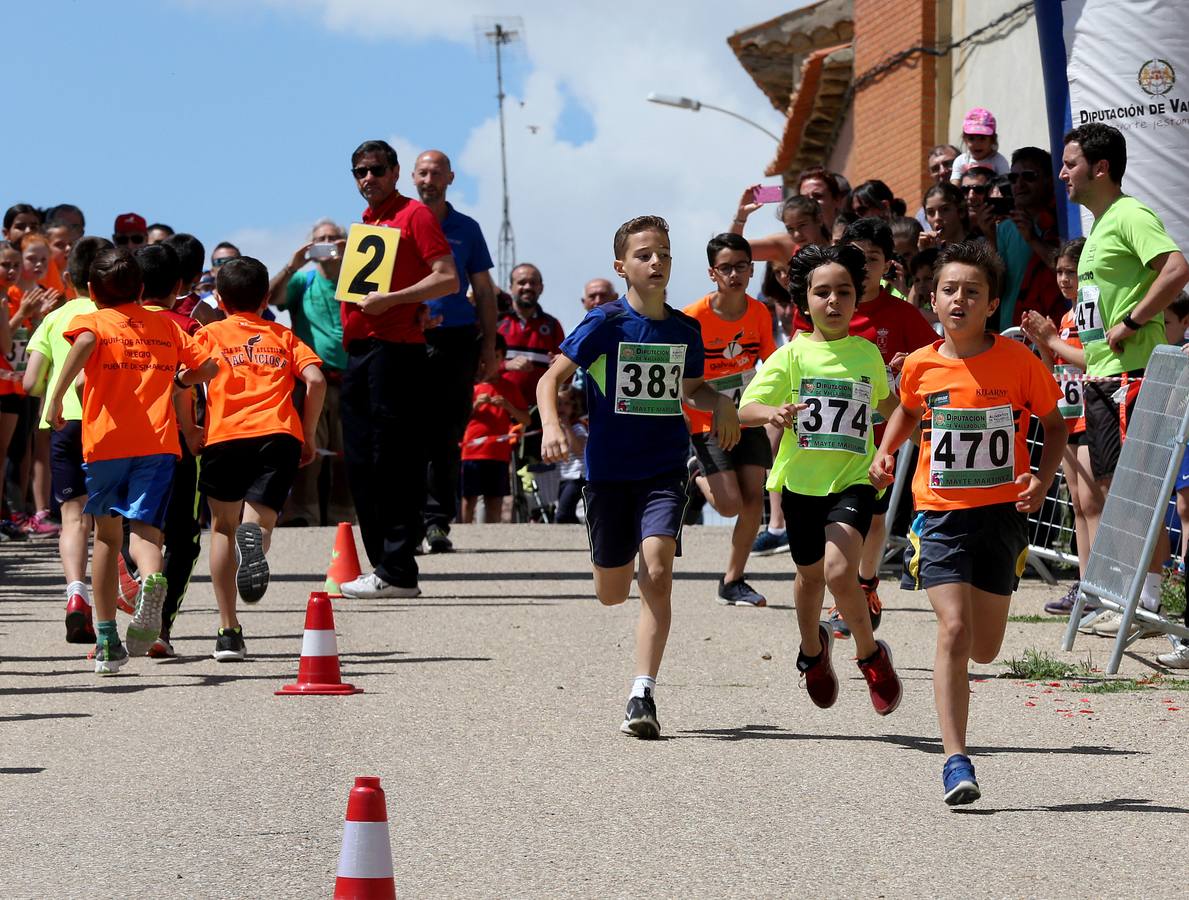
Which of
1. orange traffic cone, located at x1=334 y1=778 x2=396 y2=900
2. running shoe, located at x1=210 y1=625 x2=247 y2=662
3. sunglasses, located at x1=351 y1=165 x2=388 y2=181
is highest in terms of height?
sunglasses, located at x1=351 y1=165 x2=388 y2=181

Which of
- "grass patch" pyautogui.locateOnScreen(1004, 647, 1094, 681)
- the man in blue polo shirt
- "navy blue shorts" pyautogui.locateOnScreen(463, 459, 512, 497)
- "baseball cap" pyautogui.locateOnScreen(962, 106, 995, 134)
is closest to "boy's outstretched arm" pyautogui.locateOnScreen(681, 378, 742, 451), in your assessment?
"grass patch" pyautogui.locateOnScreen(1004, 647, 1094, 681)

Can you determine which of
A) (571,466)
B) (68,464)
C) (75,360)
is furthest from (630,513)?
(571,466)

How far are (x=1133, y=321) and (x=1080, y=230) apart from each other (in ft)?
9.42

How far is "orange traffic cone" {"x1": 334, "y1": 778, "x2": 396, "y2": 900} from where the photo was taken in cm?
451

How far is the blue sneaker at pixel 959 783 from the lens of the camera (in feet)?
20.0

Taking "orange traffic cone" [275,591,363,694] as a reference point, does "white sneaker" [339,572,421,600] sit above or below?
below

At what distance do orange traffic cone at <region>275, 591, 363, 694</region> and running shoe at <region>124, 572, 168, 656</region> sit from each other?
0.89m

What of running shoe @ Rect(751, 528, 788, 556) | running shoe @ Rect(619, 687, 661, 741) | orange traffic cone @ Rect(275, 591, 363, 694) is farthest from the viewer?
running shoe @ Rect(751, 528, 788, 556)

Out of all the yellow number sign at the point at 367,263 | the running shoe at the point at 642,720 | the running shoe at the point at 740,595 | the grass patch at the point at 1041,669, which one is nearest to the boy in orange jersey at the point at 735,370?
the running shoe at the point at 740,595

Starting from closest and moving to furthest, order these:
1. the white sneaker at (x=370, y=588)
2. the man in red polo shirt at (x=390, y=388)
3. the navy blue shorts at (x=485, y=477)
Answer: the man in red polo shirt at (x=390, y=388), the white sneaker at (x=370, y=588), the navy blue shorts at (x=485, y=477)

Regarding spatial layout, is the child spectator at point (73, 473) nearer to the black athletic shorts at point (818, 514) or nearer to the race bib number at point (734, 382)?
the race bib number at point (734, 382)

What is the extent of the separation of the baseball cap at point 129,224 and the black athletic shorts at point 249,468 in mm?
5544

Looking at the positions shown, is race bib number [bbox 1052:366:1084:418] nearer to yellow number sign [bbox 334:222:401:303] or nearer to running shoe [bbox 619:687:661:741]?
yellow number sign [bbox 334:222:401:303]

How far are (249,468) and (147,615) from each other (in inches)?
42.4
